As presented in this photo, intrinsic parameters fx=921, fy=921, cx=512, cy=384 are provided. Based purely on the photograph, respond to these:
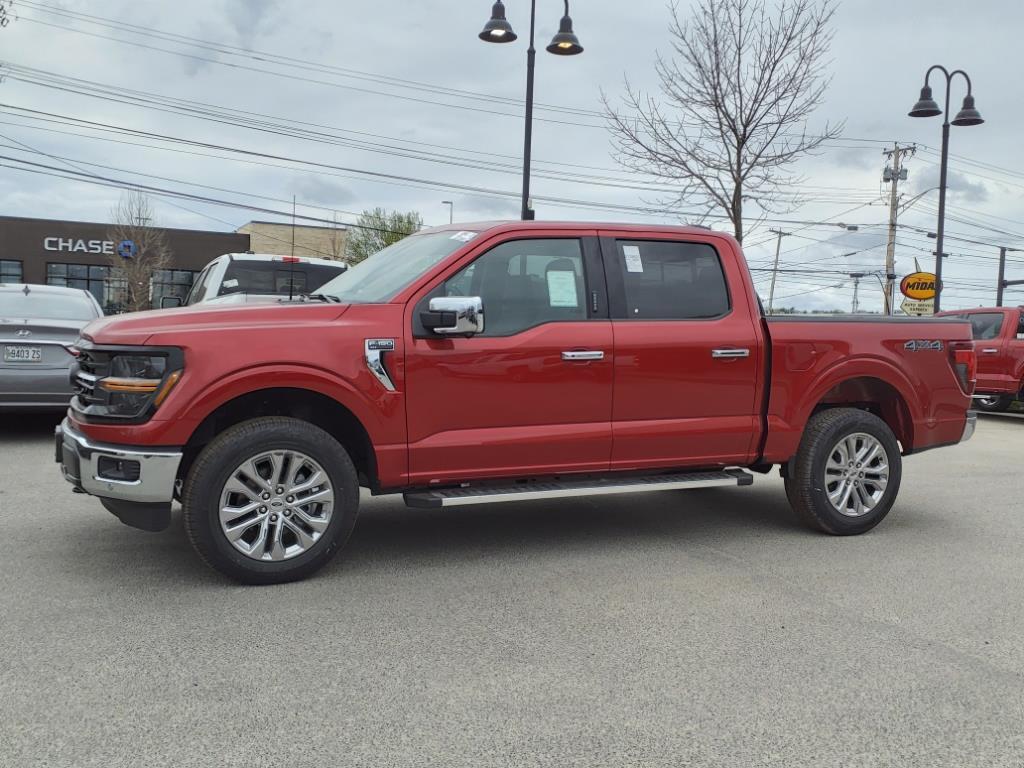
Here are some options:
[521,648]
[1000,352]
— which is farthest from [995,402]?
[521,648]

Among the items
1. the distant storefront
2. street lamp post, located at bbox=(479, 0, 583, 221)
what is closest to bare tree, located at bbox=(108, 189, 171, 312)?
the distant storefront

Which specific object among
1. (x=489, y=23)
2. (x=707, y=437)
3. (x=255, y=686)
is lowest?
(x=255, y=686)

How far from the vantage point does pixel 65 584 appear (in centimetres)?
464

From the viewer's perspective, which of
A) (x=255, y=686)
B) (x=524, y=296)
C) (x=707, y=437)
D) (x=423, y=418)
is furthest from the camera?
(x=707, y=437)

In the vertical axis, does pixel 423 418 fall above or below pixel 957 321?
below

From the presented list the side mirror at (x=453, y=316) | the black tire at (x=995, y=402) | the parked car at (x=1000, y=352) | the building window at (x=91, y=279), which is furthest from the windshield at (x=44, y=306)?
the building window at (x=91, y=279)

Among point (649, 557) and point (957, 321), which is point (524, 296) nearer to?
point (649, 557)

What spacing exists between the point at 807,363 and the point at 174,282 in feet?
164

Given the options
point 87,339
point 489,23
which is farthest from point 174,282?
point 87,339

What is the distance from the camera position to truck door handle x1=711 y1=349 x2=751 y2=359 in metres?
5.63

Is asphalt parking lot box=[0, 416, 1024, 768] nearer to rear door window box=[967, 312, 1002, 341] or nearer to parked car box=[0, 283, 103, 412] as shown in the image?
parked car box=[0, 283, 103, 412]

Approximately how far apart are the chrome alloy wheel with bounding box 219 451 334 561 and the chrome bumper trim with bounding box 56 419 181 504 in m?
0.28

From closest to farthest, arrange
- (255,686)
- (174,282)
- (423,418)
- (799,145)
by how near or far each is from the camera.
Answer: (255,686) < (423,418) < (799,145) < (174,282)

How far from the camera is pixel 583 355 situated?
5.24 meters
